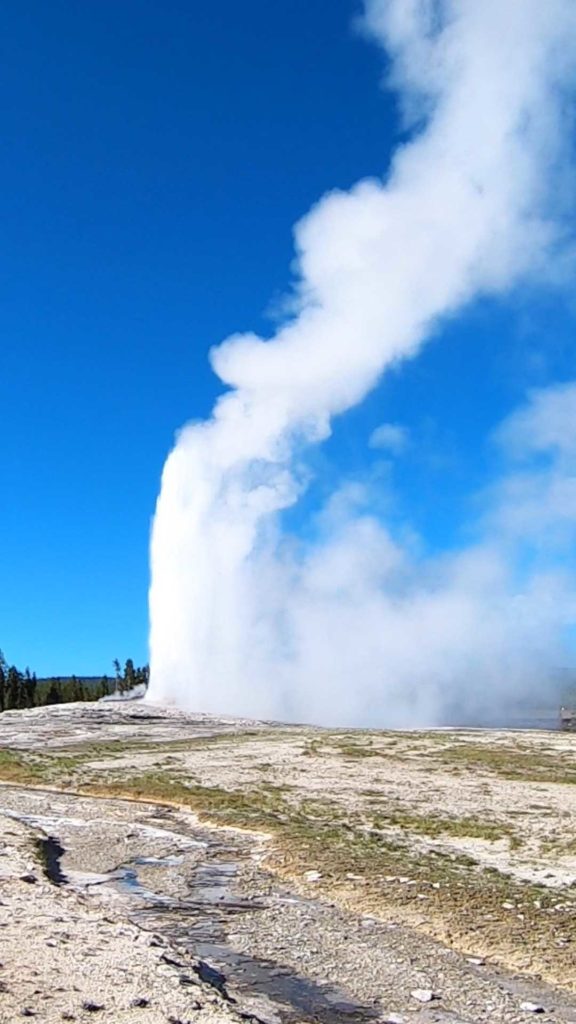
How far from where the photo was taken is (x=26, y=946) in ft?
51.5

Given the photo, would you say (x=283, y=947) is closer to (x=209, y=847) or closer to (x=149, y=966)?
(x=149, y=966)

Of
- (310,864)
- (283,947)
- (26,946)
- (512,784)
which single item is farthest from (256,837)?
(512,784)

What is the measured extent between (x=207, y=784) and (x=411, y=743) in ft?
109

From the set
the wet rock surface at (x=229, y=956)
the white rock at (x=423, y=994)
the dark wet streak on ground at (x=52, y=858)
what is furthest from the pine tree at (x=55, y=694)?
the white rock at (x=423, y=994)

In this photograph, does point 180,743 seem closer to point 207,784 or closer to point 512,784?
point 207,784

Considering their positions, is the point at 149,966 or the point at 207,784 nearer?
the point at 149,966

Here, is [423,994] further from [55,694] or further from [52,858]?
[55,694]

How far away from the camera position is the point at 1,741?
76625 millimetres

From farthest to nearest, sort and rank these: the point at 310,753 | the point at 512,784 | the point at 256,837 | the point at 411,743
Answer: the point at 411,743
the point at 310,753
the point at 512,784
the point at 256,837

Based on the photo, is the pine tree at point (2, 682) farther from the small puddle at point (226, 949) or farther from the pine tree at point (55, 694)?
the small puddle at point (226, 949)

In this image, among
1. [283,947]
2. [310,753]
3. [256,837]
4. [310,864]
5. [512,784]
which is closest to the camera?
[283,947]

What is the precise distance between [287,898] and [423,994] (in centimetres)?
750

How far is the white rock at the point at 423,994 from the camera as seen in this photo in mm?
14781

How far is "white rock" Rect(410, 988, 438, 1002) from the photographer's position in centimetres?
1478
